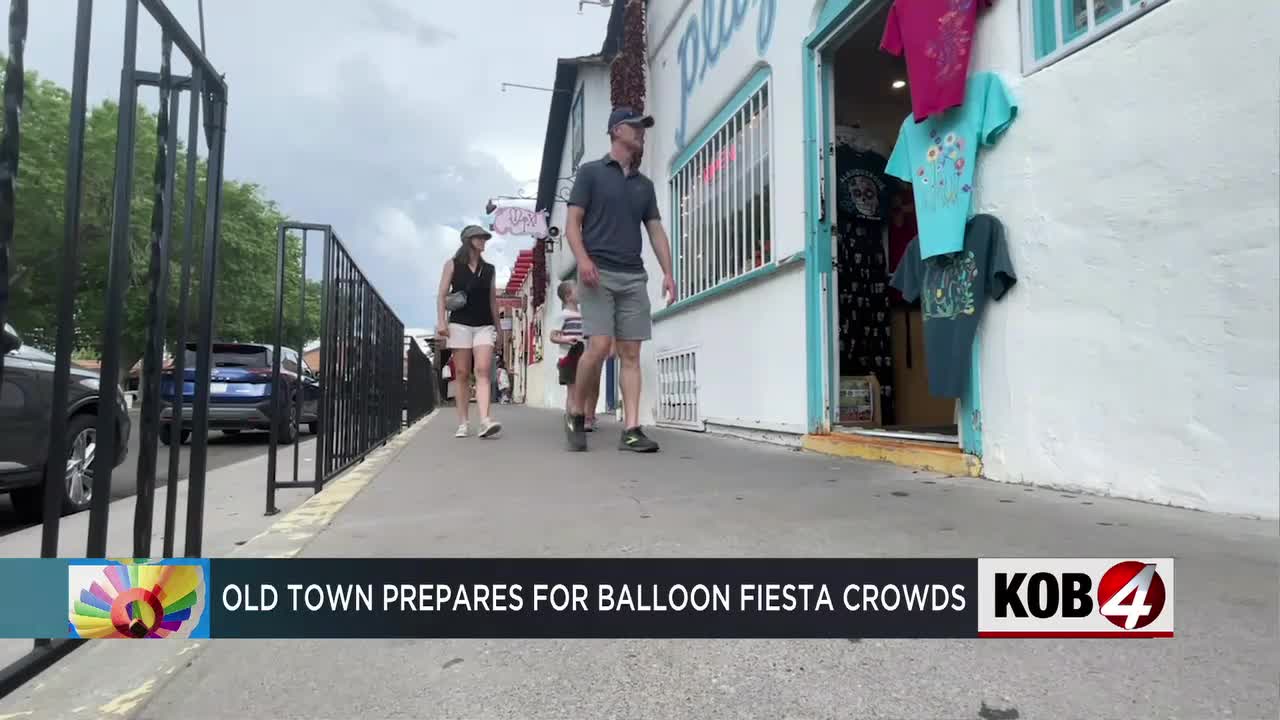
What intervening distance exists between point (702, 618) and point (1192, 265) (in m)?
2.07

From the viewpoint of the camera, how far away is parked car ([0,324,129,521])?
3.52 meters

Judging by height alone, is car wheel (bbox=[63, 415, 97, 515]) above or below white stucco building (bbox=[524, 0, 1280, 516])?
below

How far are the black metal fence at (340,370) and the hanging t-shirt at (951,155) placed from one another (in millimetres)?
2989

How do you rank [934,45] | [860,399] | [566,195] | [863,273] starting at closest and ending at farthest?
[934,45]
[860,399]
[863,273]
[566,195]

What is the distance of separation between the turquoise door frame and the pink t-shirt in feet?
2.53

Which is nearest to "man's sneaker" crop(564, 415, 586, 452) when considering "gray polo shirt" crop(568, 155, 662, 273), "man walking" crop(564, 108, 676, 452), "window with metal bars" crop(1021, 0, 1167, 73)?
"man walking" crop(564, 108, 676, 452)

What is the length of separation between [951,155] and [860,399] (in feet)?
8.73

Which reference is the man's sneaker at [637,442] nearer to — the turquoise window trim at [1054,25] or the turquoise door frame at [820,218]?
the turquoise door frame at [820,218]

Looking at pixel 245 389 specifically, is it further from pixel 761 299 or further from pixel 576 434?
pixel 761 299

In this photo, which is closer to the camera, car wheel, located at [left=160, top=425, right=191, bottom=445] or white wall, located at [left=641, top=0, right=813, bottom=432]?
car wheel, located at [left=160, top=425, right=191, bottom=445]

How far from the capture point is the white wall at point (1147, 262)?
2.20m

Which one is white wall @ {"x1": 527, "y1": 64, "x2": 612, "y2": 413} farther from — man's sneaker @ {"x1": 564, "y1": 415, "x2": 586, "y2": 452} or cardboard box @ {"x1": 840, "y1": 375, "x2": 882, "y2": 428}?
man's sneaker @ {"x1": 564, "y1": 415, "x2": 586, "y2": 452}

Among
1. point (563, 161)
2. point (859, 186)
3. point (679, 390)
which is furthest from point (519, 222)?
point (859, 186)

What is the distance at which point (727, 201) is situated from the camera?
6.41m
